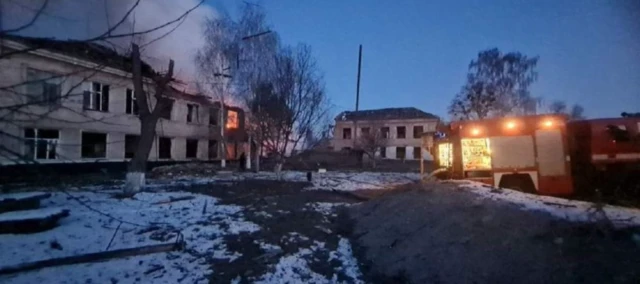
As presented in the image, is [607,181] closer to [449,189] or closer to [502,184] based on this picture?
[502,184]

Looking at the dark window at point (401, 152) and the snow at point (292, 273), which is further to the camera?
the dark window at point (401, 152)

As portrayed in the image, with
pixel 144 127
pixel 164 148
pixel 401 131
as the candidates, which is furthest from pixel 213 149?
pixel 401 131

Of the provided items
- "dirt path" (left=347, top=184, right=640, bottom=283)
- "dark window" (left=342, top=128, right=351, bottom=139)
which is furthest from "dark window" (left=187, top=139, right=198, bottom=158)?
"dark window" (left=342, top=128, right=351, bottom=139)

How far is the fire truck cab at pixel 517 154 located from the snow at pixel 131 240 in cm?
861

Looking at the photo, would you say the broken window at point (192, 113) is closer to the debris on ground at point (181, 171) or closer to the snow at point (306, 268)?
the debris on ground at point (181, 171)

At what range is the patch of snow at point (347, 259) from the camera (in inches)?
260

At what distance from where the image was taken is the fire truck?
1291cm

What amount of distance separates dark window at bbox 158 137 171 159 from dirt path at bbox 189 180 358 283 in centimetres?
1495

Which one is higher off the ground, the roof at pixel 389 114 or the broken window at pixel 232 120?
the roof at pixel 389 114

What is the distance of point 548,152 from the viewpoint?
Answer: 529 inches

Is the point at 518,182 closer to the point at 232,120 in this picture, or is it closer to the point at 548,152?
the point at 548,152

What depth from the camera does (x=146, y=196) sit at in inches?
536

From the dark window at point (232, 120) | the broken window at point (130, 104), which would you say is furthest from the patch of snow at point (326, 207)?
the dark window at point (232, 120)

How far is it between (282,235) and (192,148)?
27358mm
